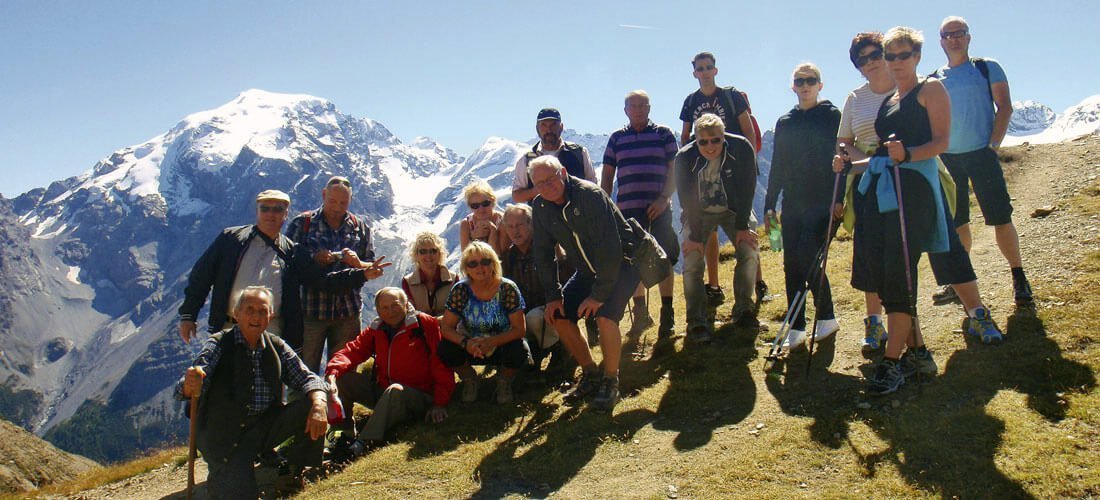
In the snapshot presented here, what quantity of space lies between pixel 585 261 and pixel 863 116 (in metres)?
3.69

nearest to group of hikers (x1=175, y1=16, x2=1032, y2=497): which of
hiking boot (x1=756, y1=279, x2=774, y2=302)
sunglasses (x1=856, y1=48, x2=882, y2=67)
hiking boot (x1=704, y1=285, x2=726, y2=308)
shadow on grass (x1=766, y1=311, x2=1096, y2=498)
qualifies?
sunglasses (x1=856, y1=48, x2=882, y2=67)

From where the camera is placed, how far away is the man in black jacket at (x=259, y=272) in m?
8.95

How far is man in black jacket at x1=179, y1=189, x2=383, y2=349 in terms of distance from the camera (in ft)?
29.4

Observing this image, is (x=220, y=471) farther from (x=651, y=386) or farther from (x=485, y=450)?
(x=651, y=386)

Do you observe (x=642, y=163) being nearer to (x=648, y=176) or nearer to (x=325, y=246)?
(x=648, y=176)

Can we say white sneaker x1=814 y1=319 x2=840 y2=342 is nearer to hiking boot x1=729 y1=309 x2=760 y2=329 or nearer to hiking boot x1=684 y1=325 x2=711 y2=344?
hiking boot x1=729 y1=309 x2=760 y2=329

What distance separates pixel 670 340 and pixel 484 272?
132 inches

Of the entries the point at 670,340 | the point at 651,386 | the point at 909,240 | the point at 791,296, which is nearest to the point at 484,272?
the point at 651,386

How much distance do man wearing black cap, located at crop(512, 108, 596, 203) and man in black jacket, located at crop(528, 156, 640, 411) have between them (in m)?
2.59

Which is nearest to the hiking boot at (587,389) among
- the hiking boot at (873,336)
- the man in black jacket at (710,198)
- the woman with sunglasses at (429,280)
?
the man in black jacket at (710,198)

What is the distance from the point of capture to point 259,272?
9.05 meters

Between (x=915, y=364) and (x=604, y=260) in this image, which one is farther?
(x=604, y=260)

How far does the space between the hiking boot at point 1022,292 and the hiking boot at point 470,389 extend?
7.27m

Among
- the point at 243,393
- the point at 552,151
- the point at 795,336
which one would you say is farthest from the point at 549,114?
the point at 243,393
